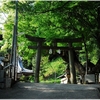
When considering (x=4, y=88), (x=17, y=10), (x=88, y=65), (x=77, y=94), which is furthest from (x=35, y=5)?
(x=88, y=65)

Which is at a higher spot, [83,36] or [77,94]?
[83,36]

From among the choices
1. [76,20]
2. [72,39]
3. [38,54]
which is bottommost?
[38,54]

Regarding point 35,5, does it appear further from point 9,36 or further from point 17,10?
point 9,36

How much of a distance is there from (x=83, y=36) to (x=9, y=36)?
5.80 metres

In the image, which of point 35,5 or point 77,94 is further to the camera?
point 35,5

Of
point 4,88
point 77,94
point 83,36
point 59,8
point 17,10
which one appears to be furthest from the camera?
point 83,36

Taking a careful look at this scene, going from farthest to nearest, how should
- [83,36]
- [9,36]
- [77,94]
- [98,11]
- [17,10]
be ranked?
1. [9,36]
2. [83,36]
3. [98,11]
4. [17,10]
5. [77,94]

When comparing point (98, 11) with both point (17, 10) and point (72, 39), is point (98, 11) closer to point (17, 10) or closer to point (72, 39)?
point (72, 39)

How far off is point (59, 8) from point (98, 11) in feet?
11.3

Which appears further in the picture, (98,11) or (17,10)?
(98,11)

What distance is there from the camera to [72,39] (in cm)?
1633

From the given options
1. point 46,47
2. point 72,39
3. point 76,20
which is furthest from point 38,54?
point 76,20

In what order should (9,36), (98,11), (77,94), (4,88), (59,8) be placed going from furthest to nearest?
(9,36) < (98,11) < (59,8) < (4,88) < (77,94)

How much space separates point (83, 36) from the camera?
16.0 metres
